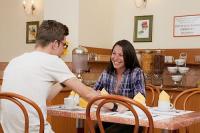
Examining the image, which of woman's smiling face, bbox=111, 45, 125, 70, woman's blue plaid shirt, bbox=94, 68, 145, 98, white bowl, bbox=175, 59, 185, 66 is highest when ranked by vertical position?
woman's smiling face, bbox=111, 45, 125, 70

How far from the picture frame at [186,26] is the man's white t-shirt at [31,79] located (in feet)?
9.55

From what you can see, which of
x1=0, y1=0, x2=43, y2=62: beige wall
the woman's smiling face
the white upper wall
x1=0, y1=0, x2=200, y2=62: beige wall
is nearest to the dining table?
the woman's smiling face

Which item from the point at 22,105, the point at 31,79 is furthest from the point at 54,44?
the point at 22,105

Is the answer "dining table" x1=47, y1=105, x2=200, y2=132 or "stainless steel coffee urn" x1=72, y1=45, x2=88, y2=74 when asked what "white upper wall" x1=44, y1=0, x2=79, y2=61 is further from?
"dining table" x1=47, y1=105, x2=200, y2=132

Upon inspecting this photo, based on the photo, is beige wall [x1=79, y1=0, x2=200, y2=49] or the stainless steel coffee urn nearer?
the stainless steel coffee urn

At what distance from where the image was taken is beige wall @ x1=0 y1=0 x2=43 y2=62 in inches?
226

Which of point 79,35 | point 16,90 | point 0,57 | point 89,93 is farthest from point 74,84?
point 0,57

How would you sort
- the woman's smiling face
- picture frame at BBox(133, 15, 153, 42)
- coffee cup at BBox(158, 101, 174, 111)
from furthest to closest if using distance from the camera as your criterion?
picture frame at BBox(133, 15, 153, 42)
the woman's smiling face
coffee cup at BBox(158, 101, 174, 111)

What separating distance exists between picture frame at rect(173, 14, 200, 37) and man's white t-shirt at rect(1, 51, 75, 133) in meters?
2.91

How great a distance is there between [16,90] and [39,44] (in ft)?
0.98

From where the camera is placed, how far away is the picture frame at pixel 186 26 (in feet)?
14.6

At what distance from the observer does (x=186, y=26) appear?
14.9ft

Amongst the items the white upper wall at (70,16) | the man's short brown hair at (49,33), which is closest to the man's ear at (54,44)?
the man's short brown hair at (49,33)

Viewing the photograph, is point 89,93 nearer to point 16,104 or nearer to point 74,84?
point 74,84
